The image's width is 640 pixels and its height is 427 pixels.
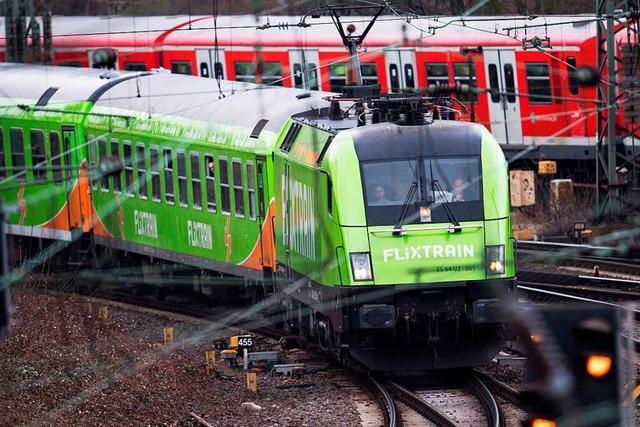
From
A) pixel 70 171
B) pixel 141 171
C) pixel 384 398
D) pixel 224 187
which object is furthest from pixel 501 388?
pixel 70 171

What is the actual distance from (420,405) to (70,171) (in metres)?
11.1

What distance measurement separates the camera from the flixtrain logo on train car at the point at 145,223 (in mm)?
22812

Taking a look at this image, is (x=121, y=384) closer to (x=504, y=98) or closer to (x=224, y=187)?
(x=224, y=187)

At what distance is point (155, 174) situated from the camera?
22734mm

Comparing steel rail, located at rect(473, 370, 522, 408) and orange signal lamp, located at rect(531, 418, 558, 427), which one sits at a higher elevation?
orange signal lamp, located at rect(531, 418, 558, 427)

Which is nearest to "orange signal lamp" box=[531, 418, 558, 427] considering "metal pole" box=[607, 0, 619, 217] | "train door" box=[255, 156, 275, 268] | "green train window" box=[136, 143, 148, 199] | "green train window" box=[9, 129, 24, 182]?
"train door" box=[255, 156, 275, 268]

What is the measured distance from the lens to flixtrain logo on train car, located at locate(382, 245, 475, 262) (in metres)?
14.7

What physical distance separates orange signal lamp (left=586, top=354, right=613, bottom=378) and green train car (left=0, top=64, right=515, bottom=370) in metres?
4.34

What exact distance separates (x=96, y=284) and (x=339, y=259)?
33.1ft

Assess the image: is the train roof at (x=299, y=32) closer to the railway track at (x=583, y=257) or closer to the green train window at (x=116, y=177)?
the railway track at (x=583, y=257)

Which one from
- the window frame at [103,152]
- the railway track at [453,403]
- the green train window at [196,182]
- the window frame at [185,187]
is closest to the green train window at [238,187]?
the green train window at [196,182]

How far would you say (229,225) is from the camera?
20.4 meters

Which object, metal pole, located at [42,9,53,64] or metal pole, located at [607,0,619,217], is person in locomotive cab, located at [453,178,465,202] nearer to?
metal pole, located at [607,0,619,217]

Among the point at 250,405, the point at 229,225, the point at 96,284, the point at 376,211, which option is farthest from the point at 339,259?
the point at 96,284
